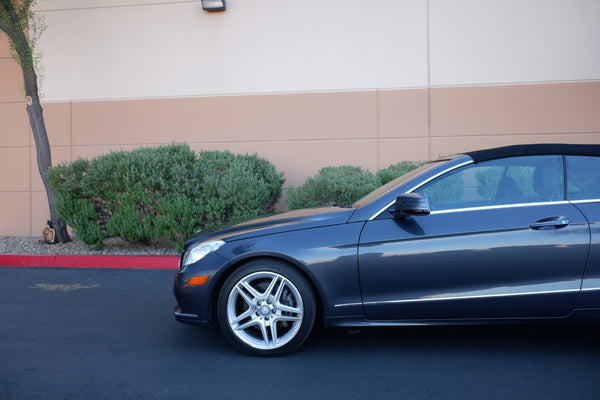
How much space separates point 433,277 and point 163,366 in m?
1.96

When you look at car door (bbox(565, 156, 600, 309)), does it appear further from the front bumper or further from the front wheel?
the front bumper

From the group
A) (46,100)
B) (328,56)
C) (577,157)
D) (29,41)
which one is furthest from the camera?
(46,100)

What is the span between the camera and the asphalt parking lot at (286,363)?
10.5ft

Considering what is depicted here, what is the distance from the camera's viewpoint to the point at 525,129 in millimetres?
9156

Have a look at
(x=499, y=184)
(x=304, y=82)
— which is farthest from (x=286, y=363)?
(x=304, y=82)

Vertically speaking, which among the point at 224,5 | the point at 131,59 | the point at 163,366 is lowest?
the point at 163,366

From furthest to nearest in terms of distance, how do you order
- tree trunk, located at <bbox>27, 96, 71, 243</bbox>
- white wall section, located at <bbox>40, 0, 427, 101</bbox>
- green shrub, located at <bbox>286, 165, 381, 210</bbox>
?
white wall section, located at <bbox>40, 0, 427, 101</bbox>, tree trunk, located at <bbox>27, 96, 71, 243</bbox>, green shrub, located at <bbox>286, 165, 381, 210</bbox>

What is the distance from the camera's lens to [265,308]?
144 inches

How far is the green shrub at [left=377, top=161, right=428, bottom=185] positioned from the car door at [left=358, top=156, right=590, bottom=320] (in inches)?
179

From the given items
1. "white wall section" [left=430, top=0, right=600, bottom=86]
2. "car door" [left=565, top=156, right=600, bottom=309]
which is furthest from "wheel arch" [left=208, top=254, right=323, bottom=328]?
"white wall section" [left=430, top=0, right=600, bottom=86]

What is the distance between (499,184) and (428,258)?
77 cm

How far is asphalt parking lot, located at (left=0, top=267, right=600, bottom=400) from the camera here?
3207mm

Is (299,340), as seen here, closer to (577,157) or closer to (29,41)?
(577,157)

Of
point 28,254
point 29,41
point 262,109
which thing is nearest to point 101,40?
point 29,41
